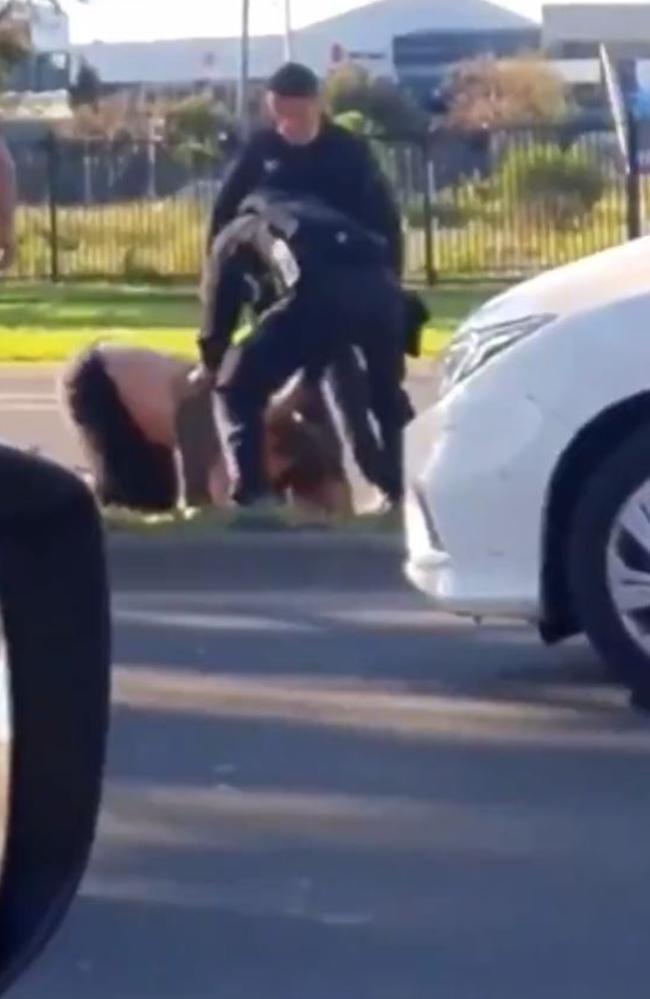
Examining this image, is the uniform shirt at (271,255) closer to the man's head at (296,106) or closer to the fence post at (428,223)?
the man's head at (296,106)

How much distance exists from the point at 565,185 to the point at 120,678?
733 inches

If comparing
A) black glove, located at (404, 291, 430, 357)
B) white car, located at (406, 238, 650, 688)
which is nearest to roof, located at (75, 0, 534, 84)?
black glove, located at (404, 291, 430, 357)

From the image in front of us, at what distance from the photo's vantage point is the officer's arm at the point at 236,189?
1252 cm

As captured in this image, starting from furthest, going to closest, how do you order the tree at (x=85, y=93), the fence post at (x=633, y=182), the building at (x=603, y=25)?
the tree at (x=85, y=93), the building at (x=603, y=25), the fence post at (x=633, y=182)

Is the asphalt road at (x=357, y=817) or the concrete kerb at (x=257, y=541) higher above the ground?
the asphalt road at (x=357, y=817)

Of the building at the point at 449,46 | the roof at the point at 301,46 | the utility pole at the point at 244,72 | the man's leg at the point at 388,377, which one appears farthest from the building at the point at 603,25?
the building at the point at 449,46

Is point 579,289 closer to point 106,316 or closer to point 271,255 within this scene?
point 271,255

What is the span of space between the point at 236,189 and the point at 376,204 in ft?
1.79

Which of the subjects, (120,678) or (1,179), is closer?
(120,678)

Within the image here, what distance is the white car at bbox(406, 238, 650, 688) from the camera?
28.0 ft

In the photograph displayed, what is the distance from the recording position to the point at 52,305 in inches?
1143

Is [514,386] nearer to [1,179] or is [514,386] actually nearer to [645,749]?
[645,749]

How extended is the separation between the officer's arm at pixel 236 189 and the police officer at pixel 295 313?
0.55 ft

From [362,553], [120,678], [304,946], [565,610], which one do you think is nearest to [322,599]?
[362,553]
